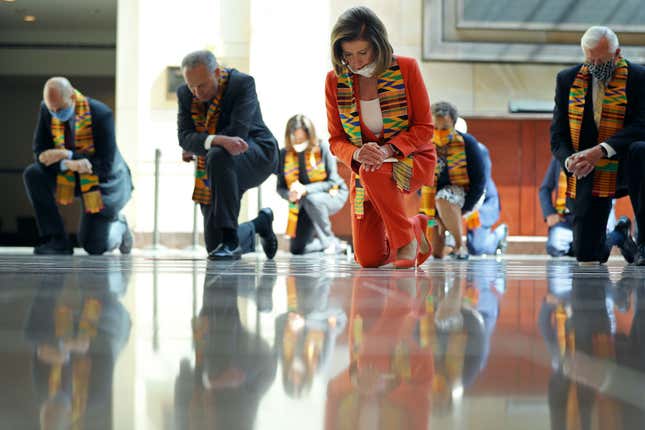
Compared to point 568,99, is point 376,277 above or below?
below

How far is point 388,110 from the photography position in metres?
4.07

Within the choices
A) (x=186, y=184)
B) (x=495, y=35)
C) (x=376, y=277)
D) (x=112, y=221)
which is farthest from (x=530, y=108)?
(x=376, y=277)

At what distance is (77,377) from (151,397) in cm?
13

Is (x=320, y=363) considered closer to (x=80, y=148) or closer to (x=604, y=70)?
(x=604, y=70)

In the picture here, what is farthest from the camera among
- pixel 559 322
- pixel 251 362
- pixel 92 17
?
pixel 92 17

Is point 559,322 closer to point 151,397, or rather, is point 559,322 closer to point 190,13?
point 151,397

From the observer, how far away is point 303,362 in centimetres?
107

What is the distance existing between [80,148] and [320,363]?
5.85 m

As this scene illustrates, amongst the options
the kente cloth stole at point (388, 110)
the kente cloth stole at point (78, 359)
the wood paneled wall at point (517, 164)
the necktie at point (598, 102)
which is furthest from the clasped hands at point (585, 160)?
the wood paneled wall at point (517, 164)

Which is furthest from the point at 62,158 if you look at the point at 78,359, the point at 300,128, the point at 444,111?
the point at 78,359

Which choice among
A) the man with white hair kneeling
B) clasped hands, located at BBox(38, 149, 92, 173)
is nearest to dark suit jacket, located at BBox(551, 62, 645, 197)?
the man with white hair kneeling

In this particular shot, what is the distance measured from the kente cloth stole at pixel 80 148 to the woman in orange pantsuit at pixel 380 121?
2.90 m

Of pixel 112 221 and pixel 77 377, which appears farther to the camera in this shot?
pixel 112 221

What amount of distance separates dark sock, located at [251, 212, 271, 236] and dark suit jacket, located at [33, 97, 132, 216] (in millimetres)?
1403
